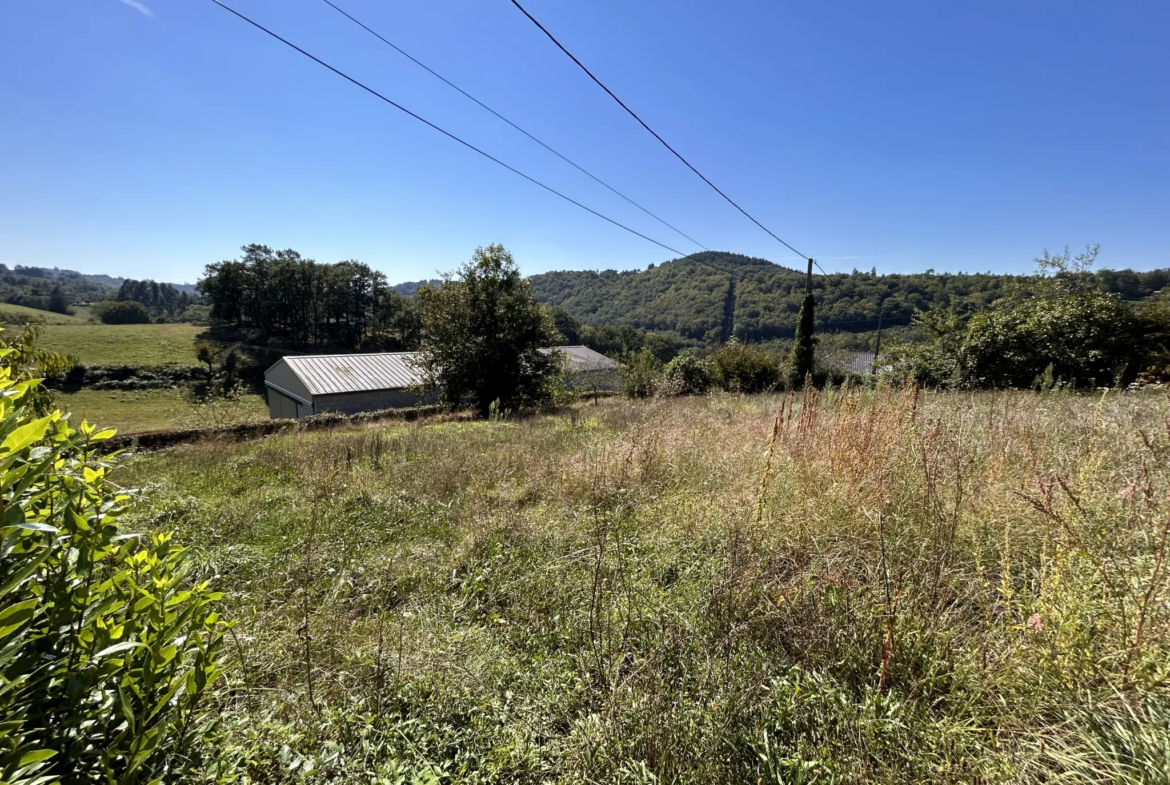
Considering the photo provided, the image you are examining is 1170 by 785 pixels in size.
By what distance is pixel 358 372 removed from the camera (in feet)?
76.5

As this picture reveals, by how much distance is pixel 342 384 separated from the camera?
72.3 ft

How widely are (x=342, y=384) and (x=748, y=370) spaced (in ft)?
64.7

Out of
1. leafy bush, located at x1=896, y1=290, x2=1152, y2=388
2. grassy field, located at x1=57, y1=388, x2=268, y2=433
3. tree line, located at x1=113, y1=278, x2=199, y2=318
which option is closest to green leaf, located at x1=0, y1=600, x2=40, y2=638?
leafy bush, located at x1=896, y1=290, x2=1152, y2=388

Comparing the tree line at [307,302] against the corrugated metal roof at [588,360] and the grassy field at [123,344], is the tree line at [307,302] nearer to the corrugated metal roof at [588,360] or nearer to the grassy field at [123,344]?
the grassy field at [123,344]

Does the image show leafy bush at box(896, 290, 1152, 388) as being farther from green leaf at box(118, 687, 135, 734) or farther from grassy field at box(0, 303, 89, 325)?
grassy field at box(0, 303, 89, 325)

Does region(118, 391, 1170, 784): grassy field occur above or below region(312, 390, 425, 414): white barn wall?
above

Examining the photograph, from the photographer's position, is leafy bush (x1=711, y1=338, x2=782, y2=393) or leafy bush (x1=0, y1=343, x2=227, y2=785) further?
leafy bush (x1=711, y1=338, x2=782, y2=393)

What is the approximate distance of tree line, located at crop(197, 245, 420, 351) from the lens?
5081cm

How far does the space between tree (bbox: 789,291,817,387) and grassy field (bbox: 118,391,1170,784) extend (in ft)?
40.1

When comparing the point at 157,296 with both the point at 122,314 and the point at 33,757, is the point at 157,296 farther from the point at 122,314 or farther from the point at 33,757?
the point at 33,757

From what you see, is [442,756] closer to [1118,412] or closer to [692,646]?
[692,646]

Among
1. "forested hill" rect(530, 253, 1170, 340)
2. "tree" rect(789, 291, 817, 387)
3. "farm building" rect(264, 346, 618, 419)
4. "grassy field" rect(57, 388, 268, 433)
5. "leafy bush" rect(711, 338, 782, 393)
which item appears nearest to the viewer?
"tree" rect(789, 291, 817, 387)

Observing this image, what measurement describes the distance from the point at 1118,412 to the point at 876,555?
462cm

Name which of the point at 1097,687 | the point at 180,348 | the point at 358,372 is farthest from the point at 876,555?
the point at 180,348
